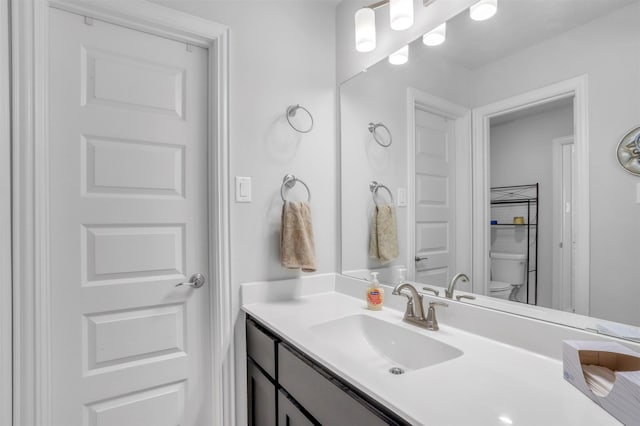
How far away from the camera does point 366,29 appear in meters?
1.43

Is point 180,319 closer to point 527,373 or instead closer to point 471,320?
point 471,320

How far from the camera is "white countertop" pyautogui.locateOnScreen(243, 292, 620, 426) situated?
620 mm

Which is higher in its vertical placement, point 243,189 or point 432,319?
point 243,189

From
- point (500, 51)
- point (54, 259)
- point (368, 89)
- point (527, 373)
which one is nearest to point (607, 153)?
point (500, 51)

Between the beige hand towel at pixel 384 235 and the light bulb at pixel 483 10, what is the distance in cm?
77

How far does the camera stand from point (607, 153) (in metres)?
0.83

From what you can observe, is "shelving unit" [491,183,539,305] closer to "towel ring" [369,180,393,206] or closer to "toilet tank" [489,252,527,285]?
"toilet tank" [489,252,527,285]

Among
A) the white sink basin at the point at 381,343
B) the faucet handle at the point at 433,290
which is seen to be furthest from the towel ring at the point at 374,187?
the white sink basin at the point at 381,343

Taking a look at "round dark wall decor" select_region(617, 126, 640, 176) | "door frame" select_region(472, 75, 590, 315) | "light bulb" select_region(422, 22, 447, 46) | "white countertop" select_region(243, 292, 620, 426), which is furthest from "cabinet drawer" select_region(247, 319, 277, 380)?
"light bulb" select_region(422, 22, 447, 46)

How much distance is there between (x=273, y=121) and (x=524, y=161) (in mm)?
1043

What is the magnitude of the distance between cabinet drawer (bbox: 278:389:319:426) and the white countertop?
7.9 inches

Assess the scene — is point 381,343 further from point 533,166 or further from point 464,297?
point 533,166

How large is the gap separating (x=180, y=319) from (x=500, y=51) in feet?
5.10

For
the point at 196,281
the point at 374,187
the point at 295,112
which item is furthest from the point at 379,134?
the point at 196,281
